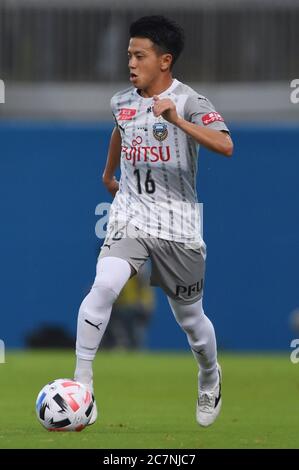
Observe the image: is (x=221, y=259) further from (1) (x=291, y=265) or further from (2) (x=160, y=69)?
(2) (x=160, y=69)

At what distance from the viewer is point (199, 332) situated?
10.4 meters

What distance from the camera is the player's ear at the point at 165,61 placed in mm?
10125

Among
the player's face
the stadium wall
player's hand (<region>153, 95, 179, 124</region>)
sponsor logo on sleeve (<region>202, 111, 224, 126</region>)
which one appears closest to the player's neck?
the player's face

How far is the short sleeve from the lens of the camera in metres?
9.79

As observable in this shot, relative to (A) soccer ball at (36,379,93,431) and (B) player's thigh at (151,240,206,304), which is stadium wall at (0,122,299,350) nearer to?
(B) player's thigh at (151,240,206,304)

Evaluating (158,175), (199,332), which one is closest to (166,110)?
(158,175)

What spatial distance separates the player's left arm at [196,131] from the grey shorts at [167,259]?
819mm

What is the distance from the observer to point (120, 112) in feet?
33.6

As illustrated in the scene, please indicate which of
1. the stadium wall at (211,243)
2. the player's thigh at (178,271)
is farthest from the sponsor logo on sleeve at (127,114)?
the stadium wall at (211,243)

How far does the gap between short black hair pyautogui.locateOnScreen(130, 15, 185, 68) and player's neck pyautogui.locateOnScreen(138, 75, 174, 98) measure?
162 millimetres

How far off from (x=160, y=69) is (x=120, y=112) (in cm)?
40

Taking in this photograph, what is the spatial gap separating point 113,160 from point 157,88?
74 cm

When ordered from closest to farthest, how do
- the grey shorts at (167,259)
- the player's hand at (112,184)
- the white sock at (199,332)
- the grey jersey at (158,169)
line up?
the grey shorts at (167,259) → the grey jersey at (158,169) → the white sock at (199,332) → the player's hand at (112,184)

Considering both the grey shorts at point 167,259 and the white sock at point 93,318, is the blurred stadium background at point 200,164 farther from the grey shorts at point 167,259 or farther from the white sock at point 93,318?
the white sock at point 93,318
